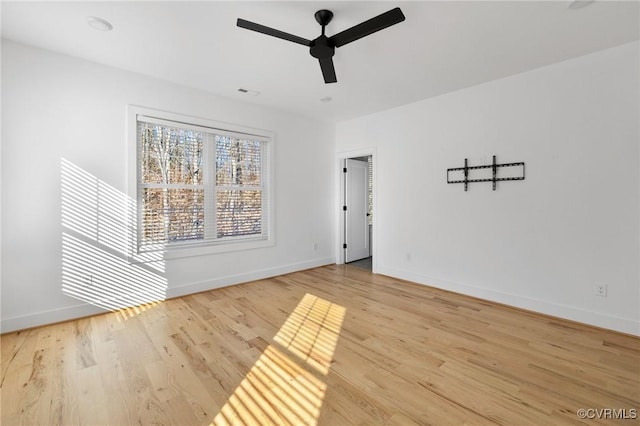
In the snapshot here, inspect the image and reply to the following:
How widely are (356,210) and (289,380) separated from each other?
420 centimetres

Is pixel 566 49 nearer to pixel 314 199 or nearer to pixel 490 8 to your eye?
pixel 490 8

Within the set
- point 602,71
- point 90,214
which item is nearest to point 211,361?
point 90,214

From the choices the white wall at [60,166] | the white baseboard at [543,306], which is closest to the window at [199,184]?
the white wall at [60,166]

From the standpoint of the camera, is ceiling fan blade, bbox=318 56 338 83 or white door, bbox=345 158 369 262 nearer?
ceiling fan blade, bbox=318 56 338 83

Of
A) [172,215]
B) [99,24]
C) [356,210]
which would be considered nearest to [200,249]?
[172,215]

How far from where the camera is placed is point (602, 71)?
2.74m

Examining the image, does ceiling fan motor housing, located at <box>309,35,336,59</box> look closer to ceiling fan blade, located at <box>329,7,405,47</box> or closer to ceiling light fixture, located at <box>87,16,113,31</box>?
ceiling fan blade, located at <box>329,7,405,47</box>

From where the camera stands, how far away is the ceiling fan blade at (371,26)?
185cm

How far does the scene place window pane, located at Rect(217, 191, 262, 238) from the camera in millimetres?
4098

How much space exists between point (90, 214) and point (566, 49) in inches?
203

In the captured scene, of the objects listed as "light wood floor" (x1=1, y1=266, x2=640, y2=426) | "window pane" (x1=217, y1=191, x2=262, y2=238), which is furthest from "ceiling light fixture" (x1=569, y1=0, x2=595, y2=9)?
"window pane" (x1=217, y1=191, x2=262, y2=238)

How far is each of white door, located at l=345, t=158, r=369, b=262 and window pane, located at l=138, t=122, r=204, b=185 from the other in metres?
2.84

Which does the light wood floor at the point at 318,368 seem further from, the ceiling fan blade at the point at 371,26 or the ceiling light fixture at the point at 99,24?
the ceiling light fixture at the point at 99,24

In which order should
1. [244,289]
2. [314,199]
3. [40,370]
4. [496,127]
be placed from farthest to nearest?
[314,199] < [244,289] < [496,127] < [40,370]
